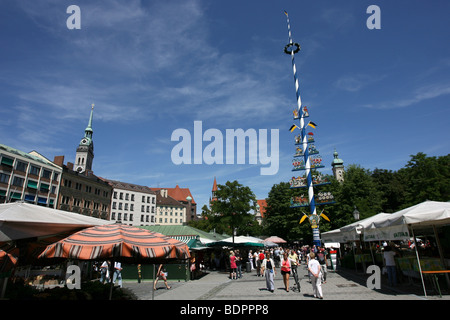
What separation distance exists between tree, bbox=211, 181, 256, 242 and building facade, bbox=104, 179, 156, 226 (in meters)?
57.4

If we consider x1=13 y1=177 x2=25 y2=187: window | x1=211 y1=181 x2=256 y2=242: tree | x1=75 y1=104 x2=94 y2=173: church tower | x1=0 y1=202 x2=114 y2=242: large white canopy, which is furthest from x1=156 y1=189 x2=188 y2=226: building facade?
x1=0 y1=202 x2=114 y2=242: large white canopy

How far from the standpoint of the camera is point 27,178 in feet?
154

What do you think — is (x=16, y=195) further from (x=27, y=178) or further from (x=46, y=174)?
(x=46, y=174)

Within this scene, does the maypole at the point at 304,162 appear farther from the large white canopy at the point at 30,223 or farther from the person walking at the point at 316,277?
the large white canopy at the point at 30,223

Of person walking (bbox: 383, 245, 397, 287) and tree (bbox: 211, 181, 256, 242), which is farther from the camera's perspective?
tree (bbox: 211, 181, 256, 242)

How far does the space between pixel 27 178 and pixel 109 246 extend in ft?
173

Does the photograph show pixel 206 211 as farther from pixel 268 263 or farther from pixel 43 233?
pixel 43 233

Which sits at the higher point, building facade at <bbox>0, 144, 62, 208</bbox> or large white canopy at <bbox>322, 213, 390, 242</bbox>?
building facade at <bbox>0, 144, 62, 208</bbox>

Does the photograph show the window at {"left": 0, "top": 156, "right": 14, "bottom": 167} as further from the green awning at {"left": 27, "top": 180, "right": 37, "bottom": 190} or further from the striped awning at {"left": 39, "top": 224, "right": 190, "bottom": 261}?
the striped awning at {"left": 39, "top": 224, "right": 190, "bottom": 261}

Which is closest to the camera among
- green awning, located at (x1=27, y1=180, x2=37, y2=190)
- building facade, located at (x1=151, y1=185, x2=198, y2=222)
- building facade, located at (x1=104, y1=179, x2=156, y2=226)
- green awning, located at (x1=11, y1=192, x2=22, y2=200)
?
green awning, located at (x1=11, y1=192, x2=22, y2=200)

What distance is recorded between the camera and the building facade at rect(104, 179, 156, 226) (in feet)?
262

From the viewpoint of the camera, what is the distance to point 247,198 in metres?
28.7
